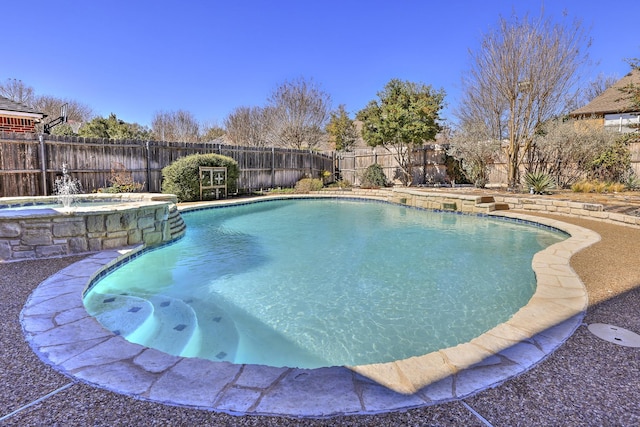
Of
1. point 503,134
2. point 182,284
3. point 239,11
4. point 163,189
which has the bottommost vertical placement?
point 182,284

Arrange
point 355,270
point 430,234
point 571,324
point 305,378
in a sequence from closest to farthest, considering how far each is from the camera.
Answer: point 305,378 < point 571,324 < point 355,270 < point 430,234

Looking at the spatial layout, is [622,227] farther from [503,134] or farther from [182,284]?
[503,134]

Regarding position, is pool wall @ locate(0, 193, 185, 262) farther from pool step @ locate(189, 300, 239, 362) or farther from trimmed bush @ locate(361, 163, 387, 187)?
trimmed bush @ locate(361, 163, 387, 187)

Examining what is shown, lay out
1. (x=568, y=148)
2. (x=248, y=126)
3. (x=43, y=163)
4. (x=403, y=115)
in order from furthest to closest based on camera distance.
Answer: (x=248, y=126) < (x=403, y=115) < (x=568, y=148) < (x=43, y=163)

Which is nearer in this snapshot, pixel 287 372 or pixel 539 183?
pixel 287 372

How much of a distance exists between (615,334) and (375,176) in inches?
547

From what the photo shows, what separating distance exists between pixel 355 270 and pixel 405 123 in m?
11.3

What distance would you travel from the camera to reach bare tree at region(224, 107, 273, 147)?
26984 millimetres

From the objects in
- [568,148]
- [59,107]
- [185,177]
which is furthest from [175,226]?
[59,107]

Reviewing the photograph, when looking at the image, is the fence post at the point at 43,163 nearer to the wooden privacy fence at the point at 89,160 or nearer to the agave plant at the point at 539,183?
the wooden privacy fence at the point at 89,160

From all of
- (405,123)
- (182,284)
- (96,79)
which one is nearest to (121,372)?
(182,284)

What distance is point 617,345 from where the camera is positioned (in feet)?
7.26

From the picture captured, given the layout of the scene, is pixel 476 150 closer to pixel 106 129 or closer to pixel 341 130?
pixel 341 130

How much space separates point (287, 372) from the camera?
6.20 feet
